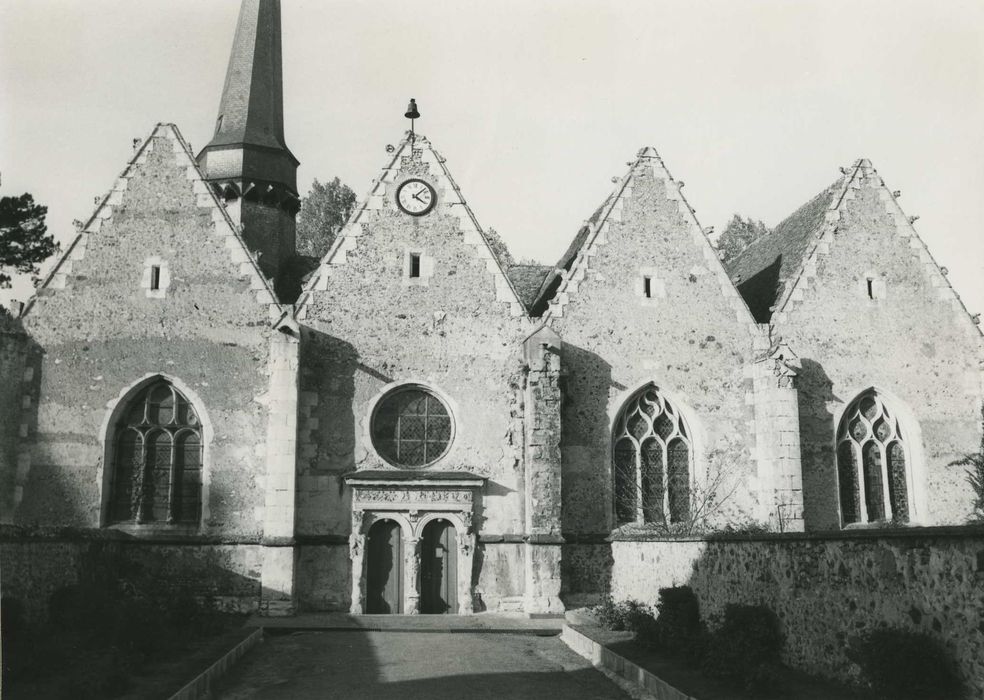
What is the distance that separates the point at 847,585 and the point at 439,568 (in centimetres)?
1225

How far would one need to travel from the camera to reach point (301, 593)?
68.6 ft

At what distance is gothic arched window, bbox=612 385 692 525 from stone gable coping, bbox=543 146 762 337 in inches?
110

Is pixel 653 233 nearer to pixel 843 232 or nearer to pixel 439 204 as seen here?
pixel 843 232

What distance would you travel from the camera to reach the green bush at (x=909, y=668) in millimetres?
→ 8609

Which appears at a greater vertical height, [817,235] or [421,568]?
[817,235]

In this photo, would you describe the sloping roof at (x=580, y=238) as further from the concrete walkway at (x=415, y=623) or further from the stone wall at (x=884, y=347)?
the concrete walkway at (x=415, y=623)

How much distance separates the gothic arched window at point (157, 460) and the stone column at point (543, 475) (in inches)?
278

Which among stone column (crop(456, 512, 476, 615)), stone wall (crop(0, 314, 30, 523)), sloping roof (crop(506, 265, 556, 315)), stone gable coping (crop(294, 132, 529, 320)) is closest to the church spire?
stone gable coping (crop(294, 132, 529, 320))

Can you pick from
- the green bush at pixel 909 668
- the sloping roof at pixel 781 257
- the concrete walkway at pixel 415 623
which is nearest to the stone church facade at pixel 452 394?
the sloping roof at pixel 781 257

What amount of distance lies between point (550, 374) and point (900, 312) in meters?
9.19

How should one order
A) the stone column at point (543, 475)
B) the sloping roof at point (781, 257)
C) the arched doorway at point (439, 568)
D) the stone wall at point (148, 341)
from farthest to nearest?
the sloping roof at point (781, 257) → the arched doorway at point (439, 568) → the stone wall at point (148, 341) → the stone column at point (543, 475)

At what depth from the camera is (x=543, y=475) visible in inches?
826

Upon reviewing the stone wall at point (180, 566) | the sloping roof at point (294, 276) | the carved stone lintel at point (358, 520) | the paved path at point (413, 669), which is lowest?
the paved path at point (413, 669)

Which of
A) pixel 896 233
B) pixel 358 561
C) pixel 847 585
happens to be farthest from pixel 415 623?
pixel 896 233
